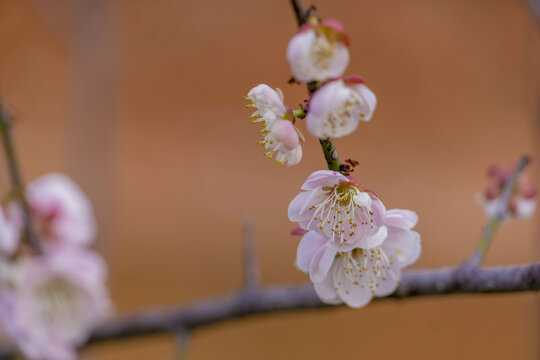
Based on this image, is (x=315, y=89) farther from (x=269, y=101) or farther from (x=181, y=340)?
(x=181, y=340)

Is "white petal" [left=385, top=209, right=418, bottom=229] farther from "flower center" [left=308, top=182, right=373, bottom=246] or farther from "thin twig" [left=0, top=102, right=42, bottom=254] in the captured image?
"thin twig" [left=0, top=102, right=42, bottom=254]

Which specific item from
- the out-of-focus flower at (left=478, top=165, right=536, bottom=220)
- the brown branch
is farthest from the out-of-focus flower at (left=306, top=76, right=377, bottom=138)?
the out-of-focus flower at (left=478, top=165, right=536, bottom=220)

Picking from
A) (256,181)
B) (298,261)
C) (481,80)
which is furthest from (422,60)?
(298,261)

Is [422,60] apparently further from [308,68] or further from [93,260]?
[308,68]

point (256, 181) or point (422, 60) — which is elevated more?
point (422, 60)

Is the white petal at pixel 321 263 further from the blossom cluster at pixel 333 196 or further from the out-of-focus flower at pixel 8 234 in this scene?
the out-of-focus flower at pixel 8 234

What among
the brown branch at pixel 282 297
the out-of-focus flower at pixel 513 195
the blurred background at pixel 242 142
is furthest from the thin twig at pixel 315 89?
the blurred background at pixel 242 142
